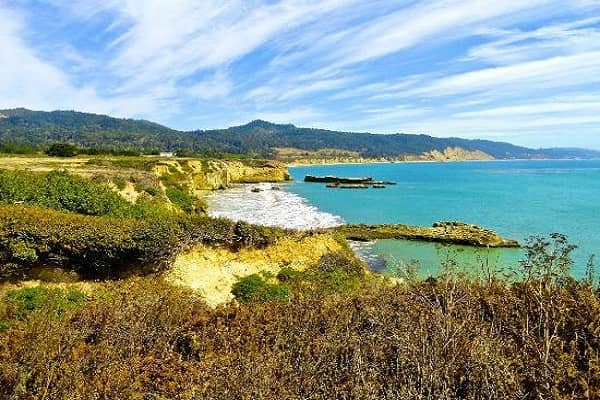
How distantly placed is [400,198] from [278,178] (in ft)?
153

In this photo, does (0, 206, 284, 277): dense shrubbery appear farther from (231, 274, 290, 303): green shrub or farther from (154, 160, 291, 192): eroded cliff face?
(154, 160, 291, 192): eroded cliff face

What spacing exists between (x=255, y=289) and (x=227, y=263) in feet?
4.46

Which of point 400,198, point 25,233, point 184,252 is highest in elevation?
point 25,233

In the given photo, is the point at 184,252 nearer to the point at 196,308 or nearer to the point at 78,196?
the point at 196,308

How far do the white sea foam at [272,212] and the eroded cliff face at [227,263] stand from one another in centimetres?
2082

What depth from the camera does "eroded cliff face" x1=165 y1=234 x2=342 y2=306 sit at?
15.0 meters

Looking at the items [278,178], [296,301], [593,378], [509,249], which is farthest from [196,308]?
[278,178]

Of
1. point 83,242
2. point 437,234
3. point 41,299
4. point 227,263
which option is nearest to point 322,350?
point 41,299

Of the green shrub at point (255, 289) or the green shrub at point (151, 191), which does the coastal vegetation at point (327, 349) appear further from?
the green shrub at point (151, 191)

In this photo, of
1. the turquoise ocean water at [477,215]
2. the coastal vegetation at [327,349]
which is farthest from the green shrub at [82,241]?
the turquoise ocean water at [477,215]

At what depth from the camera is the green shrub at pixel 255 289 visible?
50.2ft

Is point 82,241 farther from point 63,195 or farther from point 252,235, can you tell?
point 63,195

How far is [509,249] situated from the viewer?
3703cm

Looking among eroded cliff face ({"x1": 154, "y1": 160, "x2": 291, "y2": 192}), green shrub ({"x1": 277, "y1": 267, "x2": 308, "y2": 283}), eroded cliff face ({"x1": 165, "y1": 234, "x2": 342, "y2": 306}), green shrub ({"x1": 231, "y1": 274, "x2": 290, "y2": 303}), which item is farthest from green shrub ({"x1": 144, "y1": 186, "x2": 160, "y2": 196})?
eroded cliff face ({"x1": 154, "y1": 160, "x2": 291, "y2": 192})
